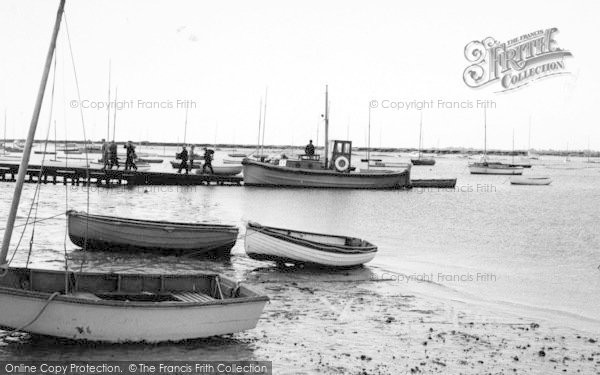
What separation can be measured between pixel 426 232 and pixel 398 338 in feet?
69.2

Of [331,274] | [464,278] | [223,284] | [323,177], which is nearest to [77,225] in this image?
[331,274]

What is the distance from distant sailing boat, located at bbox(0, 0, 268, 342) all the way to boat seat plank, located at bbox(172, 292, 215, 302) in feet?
0.04

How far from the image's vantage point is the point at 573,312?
16.7 metres

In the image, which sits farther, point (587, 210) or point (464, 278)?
point (587, 210)

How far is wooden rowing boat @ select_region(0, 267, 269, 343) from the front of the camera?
36.3 ft

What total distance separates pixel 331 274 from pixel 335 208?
24.5 m

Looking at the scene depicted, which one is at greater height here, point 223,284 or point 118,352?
point 223,284

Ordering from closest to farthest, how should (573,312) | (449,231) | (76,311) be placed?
(76,311), (573,312), (449,231)

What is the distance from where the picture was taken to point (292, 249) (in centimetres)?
1909

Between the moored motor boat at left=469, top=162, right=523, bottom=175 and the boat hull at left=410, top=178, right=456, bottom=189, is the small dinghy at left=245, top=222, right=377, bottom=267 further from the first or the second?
the moored motor boat at left=469, top=162, right=523, bottom=175

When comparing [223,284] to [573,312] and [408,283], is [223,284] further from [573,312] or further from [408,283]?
[573,312]

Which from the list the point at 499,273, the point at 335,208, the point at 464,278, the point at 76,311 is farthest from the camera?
the point at 335,208

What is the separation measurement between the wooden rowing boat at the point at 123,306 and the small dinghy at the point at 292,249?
233 inches

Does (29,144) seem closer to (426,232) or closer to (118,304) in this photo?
(118,304)
